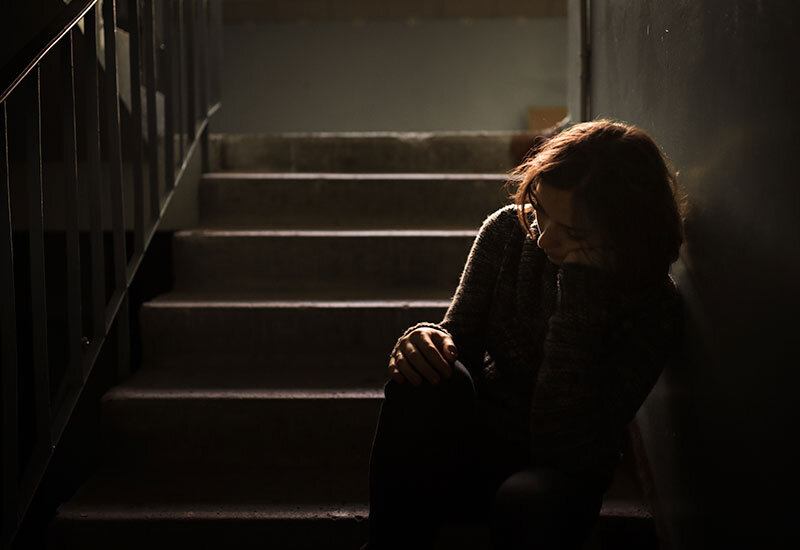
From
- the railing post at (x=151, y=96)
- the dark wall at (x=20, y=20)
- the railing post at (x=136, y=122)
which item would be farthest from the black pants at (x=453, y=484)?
the dark wall at (x=20, y=20)

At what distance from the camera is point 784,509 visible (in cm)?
87

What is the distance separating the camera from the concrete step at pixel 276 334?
1.90 meters

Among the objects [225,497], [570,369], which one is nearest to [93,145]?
[225,497]

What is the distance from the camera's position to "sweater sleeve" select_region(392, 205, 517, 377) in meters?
1.35

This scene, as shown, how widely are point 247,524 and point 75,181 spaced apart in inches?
31.5

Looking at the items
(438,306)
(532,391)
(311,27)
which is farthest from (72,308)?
(311,27)

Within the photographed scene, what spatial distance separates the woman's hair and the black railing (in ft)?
3.13

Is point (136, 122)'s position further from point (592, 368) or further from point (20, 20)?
point (592, 368)

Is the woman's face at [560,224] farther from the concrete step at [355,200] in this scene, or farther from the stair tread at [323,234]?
the concrete step at [355,200]

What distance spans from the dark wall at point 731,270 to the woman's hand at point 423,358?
1.31 feet

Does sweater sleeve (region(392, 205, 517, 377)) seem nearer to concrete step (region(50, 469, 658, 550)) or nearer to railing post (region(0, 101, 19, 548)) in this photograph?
concrete step (region(50, 469, 658, 550))

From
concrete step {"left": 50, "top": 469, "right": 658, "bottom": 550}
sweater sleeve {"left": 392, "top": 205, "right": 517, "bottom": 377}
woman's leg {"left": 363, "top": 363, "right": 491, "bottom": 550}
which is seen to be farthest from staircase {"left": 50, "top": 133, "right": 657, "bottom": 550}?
sweater sleeve {"left": 392, "top": 205, "right": 517, "bottom": 377}

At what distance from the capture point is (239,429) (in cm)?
170

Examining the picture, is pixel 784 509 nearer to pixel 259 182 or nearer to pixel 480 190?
pixel 480 190
